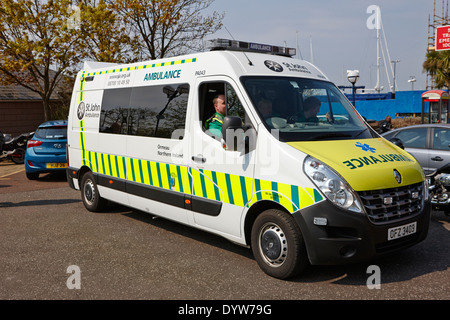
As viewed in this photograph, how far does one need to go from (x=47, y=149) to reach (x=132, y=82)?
601 centimetres

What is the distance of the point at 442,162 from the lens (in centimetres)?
846

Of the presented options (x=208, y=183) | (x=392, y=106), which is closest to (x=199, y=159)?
(x=208, y=183)

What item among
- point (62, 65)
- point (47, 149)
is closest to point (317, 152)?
point (47, 149)

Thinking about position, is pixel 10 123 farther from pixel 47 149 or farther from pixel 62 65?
pixel 47 149

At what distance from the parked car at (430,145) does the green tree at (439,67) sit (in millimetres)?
21879

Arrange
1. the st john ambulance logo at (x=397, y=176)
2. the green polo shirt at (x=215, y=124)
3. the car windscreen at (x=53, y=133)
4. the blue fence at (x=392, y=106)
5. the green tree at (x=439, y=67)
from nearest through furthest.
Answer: the st john ambulance logo at (x=397, y=176) < the green polo shirt at (x=215, y=124) < the car windscreen at (x=53, y=133) < the green tree at (x=439, y=67) < the blue fence at (x=392, y=106)

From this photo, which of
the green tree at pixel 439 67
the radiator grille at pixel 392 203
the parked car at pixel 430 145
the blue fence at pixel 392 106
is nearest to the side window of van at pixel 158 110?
the radiator grille at pixel 392 203

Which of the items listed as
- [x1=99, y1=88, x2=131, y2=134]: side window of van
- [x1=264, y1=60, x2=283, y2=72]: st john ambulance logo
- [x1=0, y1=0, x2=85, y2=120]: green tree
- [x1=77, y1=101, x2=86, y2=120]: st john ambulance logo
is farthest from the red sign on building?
[x1=264, y1=60, x2=283, y2=72]: st john ambulance logo

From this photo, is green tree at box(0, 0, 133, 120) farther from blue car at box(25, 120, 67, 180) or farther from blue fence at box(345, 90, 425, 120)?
blue fence at box(345, 90, 425, 120)

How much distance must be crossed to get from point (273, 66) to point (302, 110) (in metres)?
0.71

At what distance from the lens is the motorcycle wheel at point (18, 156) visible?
17.4 m

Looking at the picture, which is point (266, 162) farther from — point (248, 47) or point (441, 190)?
point (441, 190)

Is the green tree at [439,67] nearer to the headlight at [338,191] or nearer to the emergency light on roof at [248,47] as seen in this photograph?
the emergency light on roof at [248,47]

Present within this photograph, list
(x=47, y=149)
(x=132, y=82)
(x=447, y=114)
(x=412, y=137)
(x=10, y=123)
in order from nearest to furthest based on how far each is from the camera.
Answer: (x=132, y=82)
(x=412, y=137)
(x=47, y=149)
(x=447, y=114)
(x=10, y=123)
